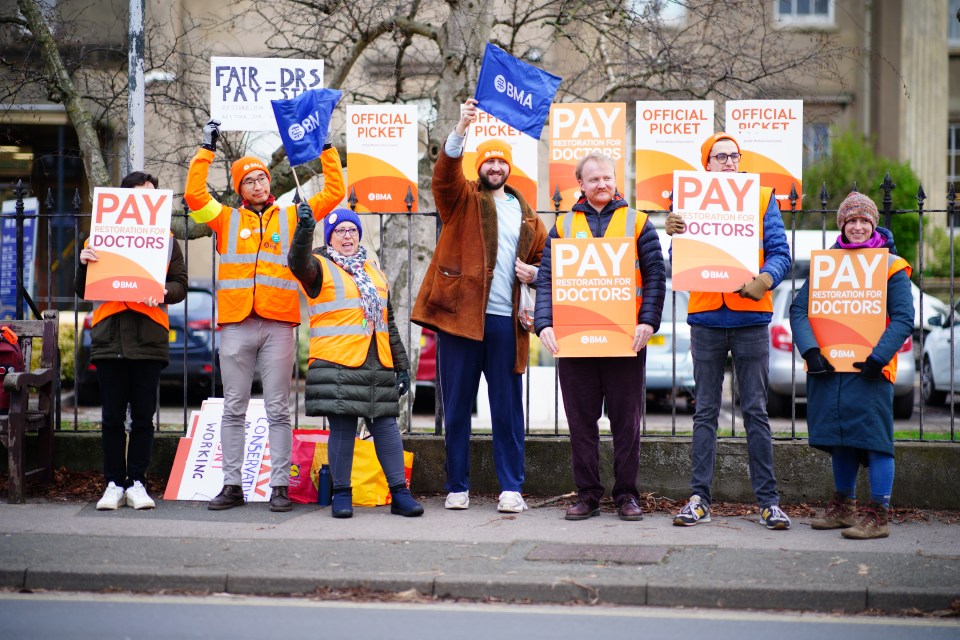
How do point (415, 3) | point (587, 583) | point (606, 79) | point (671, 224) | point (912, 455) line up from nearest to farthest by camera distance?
1. point (587, 583)
2. point (671, 224)
3. point (912, 455)
4. point (415, 3)
5. point (606, 79)

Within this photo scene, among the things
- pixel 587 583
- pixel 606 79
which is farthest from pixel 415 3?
pixel 587 583

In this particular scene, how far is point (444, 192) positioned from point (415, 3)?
355cm

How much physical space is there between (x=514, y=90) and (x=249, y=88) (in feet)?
7.00

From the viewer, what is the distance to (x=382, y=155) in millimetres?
8883

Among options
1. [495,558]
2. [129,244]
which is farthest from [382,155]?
[495,558]

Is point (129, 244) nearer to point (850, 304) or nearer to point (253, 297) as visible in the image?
point (253, 297)

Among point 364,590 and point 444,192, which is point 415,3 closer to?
point 444,192

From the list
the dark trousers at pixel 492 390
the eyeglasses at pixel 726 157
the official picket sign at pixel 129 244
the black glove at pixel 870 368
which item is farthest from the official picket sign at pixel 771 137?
the official picket sign at pixel 129 244

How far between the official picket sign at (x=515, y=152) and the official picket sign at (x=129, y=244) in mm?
2230

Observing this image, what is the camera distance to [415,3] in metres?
10.6

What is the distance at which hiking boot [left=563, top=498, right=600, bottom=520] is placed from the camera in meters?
7.72

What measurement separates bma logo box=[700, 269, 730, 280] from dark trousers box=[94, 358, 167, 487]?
3568 mm

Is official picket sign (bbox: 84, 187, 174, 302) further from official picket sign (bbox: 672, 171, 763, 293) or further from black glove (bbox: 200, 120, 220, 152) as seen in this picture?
official picket sign (bbox: 672, 171, 763, 293)

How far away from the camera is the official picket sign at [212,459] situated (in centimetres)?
838
